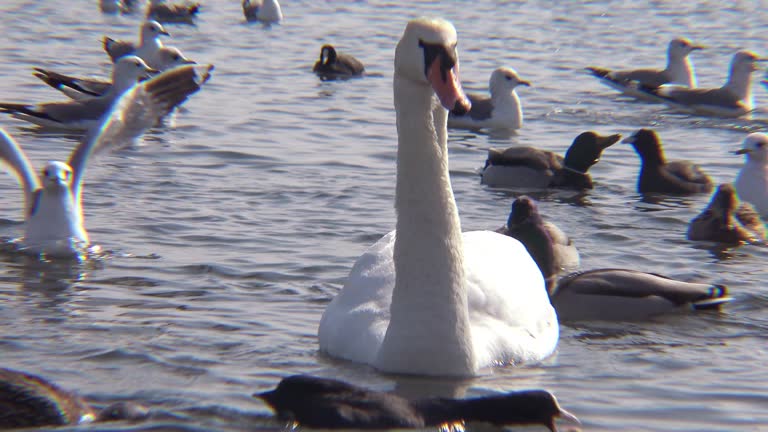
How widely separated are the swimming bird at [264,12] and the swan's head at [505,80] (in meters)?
13.1

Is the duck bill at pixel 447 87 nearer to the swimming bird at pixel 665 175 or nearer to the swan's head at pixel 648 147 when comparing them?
the swimming bird at pixel 665 175

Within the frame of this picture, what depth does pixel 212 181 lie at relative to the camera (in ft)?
40.9

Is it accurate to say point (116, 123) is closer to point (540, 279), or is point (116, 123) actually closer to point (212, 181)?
point (212, 181)

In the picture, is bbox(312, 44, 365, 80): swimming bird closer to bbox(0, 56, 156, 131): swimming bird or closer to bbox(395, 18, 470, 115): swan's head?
bbox(0, 56, 156, 131): swimming bird

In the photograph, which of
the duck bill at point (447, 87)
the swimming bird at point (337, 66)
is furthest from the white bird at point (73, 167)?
the swimming bird at point (337, 66)

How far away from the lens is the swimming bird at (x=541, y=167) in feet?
42.7

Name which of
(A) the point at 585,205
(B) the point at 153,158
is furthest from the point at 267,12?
(A) the point at 585,205

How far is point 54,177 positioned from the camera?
32.4 ft

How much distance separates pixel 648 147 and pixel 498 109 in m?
4.11

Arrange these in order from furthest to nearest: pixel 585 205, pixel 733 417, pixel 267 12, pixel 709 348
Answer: pixel 267 12, pixel 585 205, pixel 709 348, pixel 733 417

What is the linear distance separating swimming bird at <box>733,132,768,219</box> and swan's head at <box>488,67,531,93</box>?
5.05 meters

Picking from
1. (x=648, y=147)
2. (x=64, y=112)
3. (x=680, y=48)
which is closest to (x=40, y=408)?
(x=648, y=147)

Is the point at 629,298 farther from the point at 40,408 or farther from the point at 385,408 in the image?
the point at 40,408

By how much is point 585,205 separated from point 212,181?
11.6 ft
